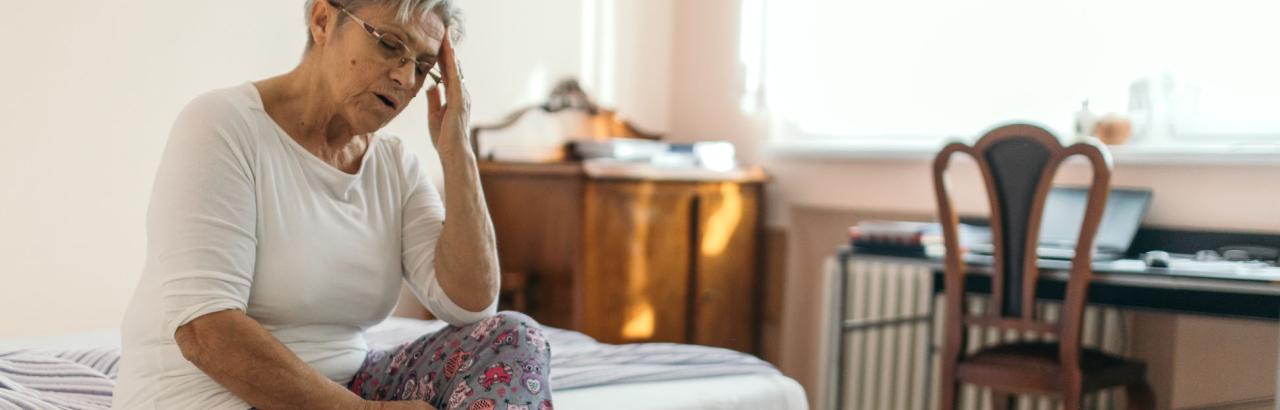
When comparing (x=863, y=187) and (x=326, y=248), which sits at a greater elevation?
(x=326, y=248)

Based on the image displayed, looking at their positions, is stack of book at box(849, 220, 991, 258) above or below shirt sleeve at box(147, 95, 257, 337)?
below

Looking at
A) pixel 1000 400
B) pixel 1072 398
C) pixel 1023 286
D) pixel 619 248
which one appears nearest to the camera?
pixel 1072 398

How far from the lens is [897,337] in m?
3.51

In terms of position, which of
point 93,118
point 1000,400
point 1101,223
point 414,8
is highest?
point 414,8

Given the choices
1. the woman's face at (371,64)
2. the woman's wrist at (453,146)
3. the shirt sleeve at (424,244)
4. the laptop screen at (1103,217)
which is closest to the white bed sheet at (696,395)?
the shirt sleeve at (424,244)

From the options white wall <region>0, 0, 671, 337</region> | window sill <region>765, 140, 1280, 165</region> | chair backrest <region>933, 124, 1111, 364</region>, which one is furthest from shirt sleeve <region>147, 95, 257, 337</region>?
window sill <region>765, 140, 1280, 165</region>

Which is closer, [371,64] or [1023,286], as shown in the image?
[371,64]

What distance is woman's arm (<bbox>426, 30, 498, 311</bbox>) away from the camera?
1747mm

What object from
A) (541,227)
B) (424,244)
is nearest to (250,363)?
(424,244)

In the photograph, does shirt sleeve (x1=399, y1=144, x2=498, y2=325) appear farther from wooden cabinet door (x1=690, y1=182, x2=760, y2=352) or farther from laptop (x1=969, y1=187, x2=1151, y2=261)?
wooden cabinet door (x1=690, y1=182, x2=760, y2=352)

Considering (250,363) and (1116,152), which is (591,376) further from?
(1116,152)

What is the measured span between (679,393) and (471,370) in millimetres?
502

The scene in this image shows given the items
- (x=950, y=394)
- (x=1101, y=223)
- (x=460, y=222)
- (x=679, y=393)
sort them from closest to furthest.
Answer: (x=460, y=222) → (x=679, y=393) → (x=950, y=394) → (x=1101, y=223)

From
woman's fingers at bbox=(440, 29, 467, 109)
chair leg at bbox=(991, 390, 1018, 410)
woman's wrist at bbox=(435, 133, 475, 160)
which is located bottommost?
chair leg at bbox=(991, 390, 1018, 410)
